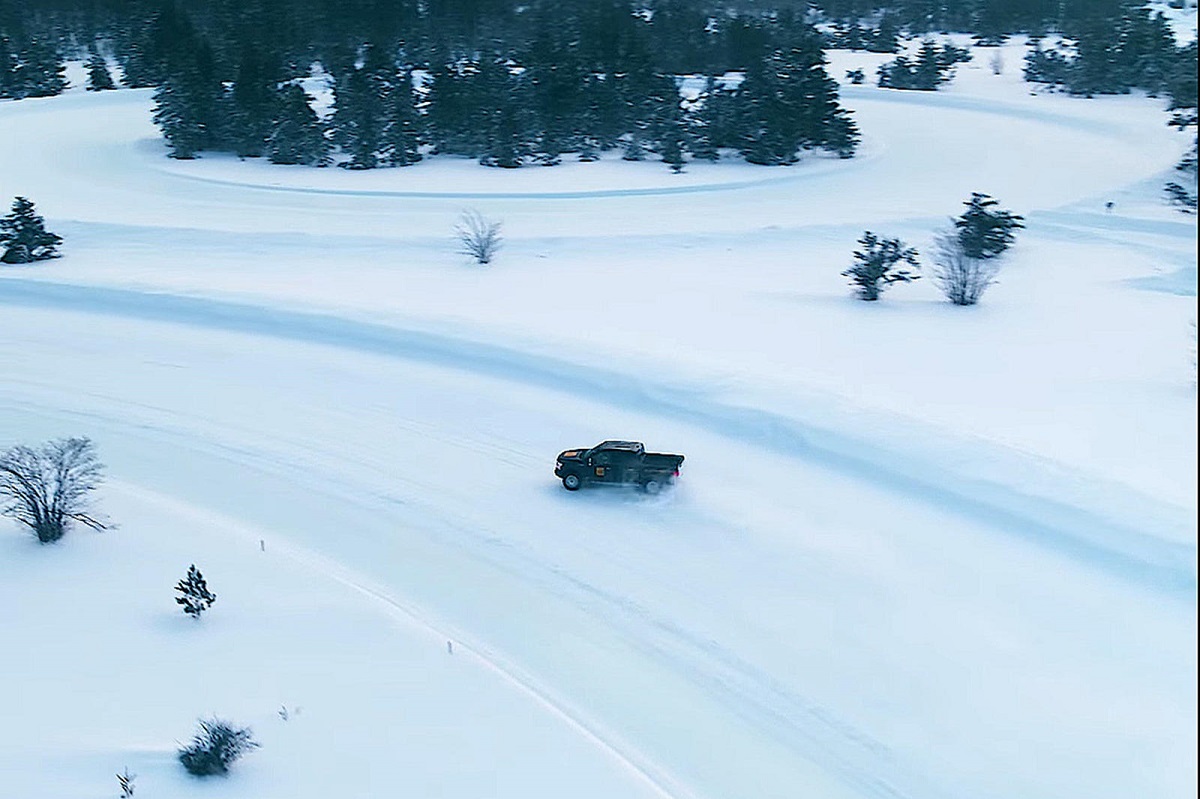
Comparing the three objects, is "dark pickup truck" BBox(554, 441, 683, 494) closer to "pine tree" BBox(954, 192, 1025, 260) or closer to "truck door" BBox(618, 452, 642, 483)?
A: "truck door" BBox(618, 452, 642, 483)

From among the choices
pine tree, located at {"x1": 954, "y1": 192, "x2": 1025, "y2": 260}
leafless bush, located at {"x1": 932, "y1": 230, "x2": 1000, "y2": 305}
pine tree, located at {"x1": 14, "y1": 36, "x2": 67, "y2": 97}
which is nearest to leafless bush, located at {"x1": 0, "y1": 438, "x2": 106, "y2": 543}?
leafless bush, located at {"x1": 932, "y1": 230, "x2": 1000, "y2": 305}

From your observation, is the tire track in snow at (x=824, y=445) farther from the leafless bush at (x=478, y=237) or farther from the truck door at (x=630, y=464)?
the leafless bush at (x=478, y=237)

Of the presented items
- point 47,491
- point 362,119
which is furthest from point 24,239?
point 47,491

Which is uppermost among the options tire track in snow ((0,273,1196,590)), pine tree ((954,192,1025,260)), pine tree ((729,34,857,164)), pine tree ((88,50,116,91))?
pine tree ((88,50,116,91))

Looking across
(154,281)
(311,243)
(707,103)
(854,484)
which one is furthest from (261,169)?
(854,484)

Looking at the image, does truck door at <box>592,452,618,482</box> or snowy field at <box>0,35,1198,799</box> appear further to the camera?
truck door at <box>592,452,618,482</box>

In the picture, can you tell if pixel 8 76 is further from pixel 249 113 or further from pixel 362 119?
pixel 362 119

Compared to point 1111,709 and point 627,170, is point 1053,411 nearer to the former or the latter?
point 1111,709
